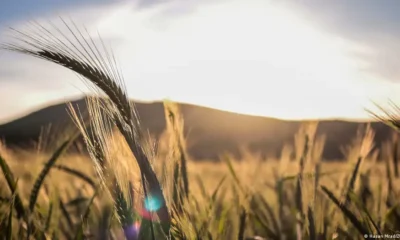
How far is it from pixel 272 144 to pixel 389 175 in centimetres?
3594

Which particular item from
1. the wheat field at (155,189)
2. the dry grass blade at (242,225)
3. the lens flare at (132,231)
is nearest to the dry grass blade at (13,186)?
the wheat field at (155,189)

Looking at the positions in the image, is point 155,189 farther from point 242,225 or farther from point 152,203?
point 242,225

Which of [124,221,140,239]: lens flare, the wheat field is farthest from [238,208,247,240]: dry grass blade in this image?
[124,221,140,239]: lens flare

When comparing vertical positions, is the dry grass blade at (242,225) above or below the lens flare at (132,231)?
below

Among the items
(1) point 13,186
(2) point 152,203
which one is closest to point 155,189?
(2) point 152,203

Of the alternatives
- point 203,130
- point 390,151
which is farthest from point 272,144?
point 390,151

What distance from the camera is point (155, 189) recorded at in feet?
3.57

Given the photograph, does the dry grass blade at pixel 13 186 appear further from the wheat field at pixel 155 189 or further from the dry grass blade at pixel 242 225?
the dry grass blade at pixel 242 225

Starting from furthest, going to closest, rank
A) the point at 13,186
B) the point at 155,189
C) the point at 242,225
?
the point at 242,225, the point at 13,186, the point at 155,189

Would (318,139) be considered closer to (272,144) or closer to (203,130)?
(272,144)

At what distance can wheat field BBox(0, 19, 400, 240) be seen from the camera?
1153 millimetres

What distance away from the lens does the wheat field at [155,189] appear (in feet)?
3.78

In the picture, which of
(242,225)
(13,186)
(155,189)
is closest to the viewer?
(155,189)

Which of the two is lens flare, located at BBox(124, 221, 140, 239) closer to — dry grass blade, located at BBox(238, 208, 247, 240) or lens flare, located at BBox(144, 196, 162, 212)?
lens flare, located at BBox(144, 196, 162, 212)
